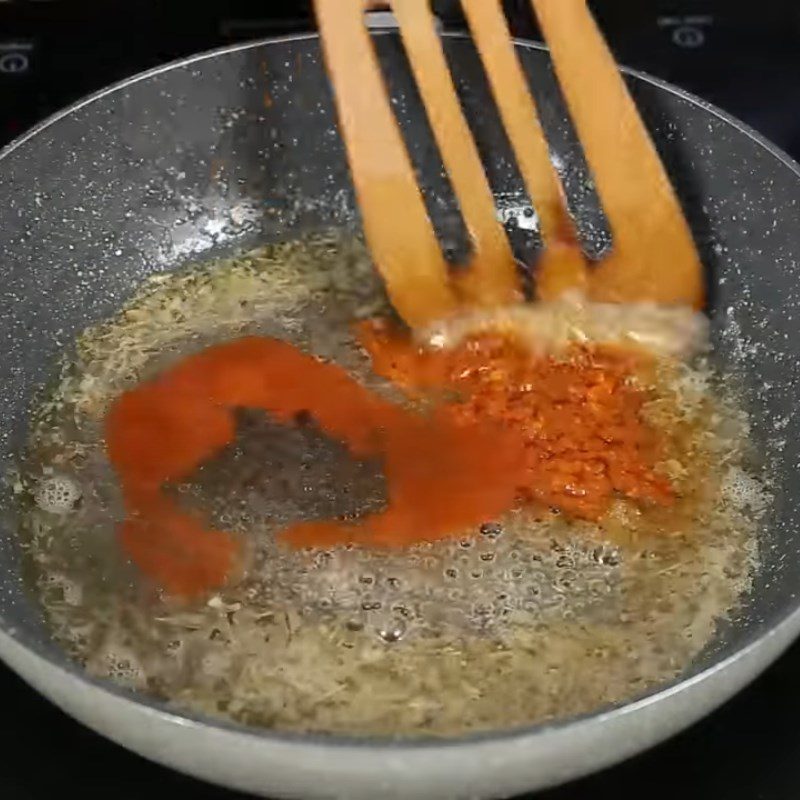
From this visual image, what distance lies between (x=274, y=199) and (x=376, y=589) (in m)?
0.43

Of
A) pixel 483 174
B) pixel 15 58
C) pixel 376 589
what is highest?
pixel 15 58

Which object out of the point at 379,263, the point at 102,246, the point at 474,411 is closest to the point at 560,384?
the point at 474,411

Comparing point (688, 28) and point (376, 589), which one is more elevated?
point (688, 28)

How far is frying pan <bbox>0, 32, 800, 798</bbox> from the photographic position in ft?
3.01

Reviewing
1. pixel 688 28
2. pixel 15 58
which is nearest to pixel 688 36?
pixel 688 28

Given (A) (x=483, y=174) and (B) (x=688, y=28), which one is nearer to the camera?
(A) (x=483, y=174)

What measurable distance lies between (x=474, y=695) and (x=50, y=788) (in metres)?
0.25

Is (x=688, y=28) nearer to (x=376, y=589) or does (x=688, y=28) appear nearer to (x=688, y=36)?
(x=688, y=36)

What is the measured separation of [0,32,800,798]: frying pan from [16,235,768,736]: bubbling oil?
28 mm

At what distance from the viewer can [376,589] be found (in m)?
0.80

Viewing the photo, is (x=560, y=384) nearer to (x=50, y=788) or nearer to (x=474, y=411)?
(x=474, y=411)

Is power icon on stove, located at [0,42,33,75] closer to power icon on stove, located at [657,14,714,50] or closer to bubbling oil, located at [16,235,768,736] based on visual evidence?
bubbling oil, located at [16,235,768,736]

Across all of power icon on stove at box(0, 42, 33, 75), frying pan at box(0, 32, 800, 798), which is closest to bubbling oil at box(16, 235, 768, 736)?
frying pan at box(0, 32, 800, 798)

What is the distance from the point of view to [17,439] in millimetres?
904
